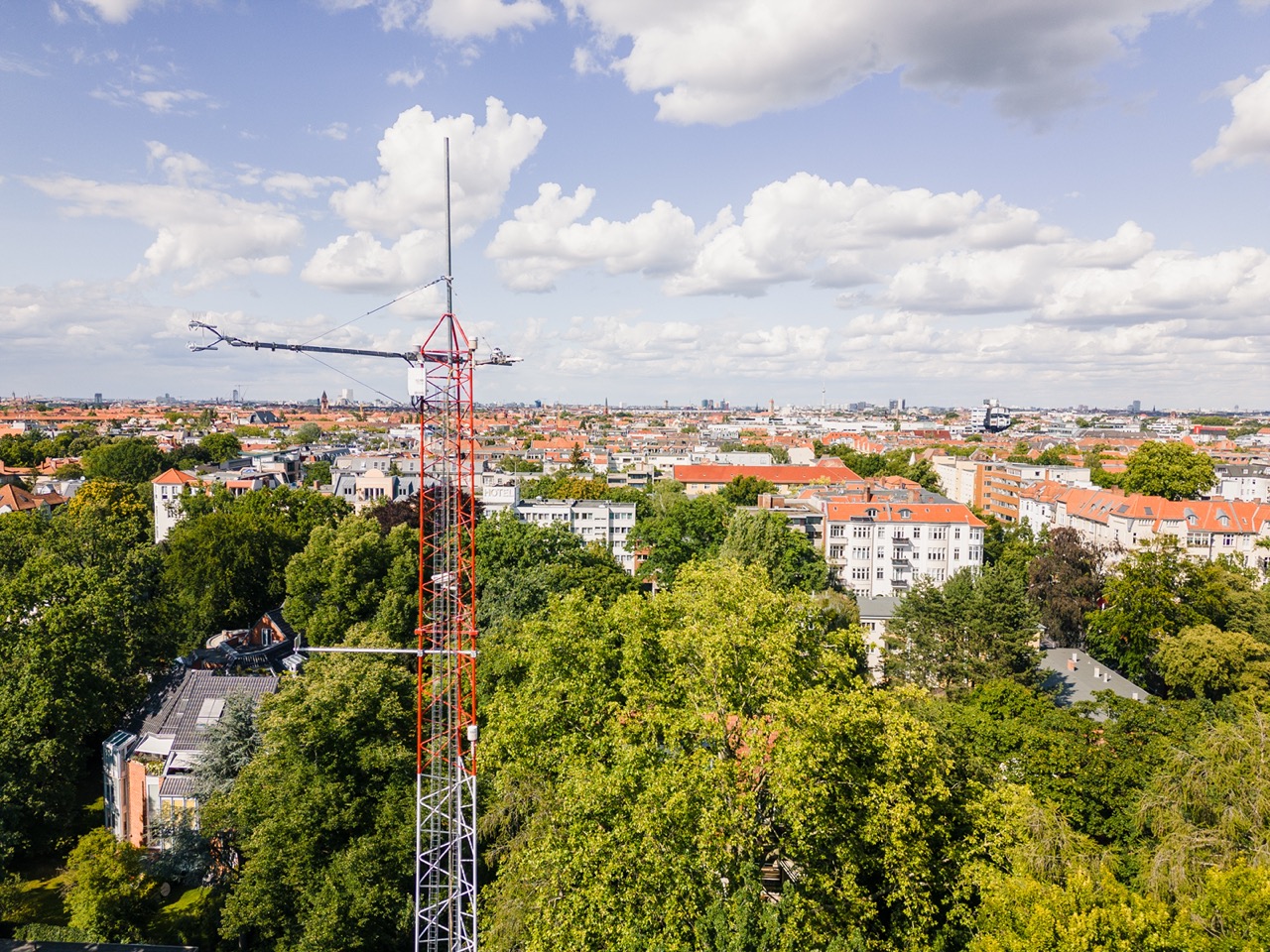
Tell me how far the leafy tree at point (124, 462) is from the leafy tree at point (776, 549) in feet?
214

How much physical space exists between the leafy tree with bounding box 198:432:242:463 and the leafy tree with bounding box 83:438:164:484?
20979 millimetres

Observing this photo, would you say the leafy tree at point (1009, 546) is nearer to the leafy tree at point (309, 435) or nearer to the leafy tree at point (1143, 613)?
the leafy tree at point (1143, 613)

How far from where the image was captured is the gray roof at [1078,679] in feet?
104

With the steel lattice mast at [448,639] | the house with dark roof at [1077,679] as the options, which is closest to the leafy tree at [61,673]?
the steel lattice mast at [448,639]

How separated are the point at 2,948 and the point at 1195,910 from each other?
24.7 metres

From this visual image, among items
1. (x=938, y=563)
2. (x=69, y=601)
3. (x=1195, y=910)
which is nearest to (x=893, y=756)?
(x=1195, y=910)

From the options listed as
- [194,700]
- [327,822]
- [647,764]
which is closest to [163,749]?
[194,700]

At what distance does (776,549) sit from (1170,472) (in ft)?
146

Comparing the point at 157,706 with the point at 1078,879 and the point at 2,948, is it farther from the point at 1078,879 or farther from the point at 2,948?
the point at 1078,879

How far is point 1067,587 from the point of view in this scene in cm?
A: 4203

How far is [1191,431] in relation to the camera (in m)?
170

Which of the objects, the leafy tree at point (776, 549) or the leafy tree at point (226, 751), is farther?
the leafy tree at point (776, 549)

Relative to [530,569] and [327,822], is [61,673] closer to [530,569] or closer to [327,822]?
[327,822]

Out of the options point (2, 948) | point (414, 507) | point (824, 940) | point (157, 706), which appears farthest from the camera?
point (414, 507)
